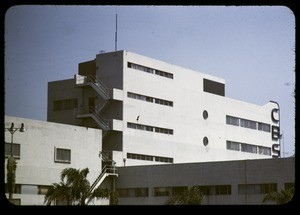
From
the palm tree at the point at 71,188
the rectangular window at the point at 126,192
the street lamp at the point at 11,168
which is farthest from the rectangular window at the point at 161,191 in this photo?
the street lamp at the point at 11,168

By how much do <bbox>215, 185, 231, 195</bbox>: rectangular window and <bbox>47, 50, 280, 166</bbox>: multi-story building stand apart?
9.71 m

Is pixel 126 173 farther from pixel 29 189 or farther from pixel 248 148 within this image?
pixel 248 148

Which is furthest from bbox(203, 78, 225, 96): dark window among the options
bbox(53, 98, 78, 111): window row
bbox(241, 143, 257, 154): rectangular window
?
bbox(53, 98, 78, 111): window row

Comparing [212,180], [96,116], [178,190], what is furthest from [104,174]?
[212,180]

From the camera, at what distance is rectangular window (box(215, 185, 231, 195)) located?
49312mm

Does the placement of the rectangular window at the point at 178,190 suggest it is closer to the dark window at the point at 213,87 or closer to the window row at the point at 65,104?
the window row at the point at 65,104

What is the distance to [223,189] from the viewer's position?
4969 centimetres

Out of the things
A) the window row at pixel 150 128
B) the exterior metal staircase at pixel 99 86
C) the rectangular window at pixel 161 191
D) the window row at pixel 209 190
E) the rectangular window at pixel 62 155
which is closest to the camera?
the rectangular window at pixel 62 155

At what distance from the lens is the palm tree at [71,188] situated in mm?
44375

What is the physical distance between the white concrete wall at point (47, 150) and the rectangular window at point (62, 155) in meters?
0.33

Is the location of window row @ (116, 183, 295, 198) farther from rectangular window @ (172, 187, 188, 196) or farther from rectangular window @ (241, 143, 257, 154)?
rectangular window @ (241, 143, 257, 154)

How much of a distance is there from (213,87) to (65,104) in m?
20.0
